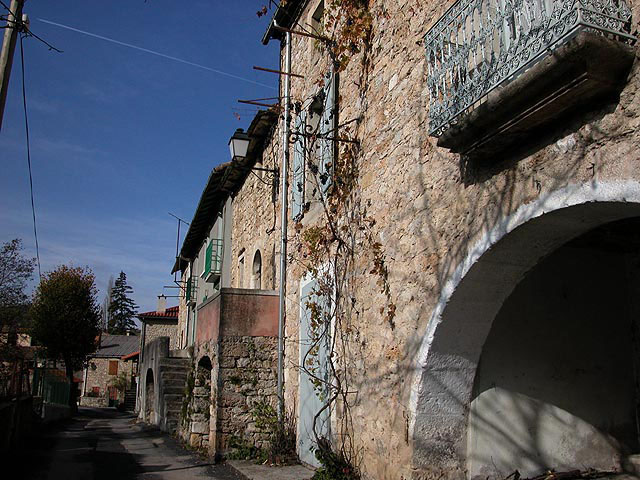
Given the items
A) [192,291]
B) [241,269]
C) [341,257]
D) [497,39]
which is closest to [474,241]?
[497,39]

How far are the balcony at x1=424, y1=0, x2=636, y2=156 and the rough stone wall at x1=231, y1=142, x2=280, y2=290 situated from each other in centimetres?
568

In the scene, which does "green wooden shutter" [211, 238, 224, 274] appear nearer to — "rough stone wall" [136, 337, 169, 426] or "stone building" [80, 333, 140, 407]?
"rough stone wall" [136, 337, 169, 426]

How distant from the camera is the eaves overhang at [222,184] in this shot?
10781 millimetres

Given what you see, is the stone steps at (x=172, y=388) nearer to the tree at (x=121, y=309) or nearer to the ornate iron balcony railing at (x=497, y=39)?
the ornate iron balcony railing at (x=497, y=39)

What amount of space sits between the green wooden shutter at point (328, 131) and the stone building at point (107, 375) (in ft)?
132

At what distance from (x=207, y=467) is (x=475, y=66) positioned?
640 cm

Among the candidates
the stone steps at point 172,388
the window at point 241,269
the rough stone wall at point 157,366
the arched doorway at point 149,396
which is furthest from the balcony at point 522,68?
the arched doorway at point 149,396

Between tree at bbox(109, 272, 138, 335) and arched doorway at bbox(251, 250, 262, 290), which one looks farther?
tree at bbox(109, 272, 138, 335)

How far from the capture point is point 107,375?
155ft

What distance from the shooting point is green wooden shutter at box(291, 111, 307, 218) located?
830 centimetres

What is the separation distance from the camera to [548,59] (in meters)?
3.06

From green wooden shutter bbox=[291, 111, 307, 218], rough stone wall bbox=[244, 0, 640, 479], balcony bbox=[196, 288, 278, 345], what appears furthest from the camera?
balcony bbox=[196, 288, 278, 345]

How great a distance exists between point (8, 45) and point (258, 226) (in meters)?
5.56

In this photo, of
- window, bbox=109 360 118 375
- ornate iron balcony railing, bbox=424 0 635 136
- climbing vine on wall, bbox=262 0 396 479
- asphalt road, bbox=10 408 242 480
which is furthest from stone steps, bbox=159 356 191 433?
window, bbox=109 360 118 375
